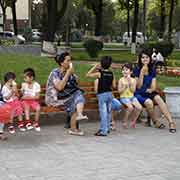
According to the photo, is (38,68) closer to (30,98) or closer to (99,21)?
(30,98)

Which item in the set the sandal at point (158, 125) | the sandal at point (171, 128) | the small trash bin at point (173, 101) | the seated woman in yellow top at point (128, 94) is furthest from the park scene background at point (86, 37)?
the sandal at point (171, 128)

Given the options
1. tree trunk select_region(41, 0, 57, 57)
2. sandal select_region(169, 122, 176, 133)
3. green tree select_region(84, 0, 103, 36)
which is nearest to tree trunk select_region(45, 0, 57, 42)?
tree trunk select_region(41, 0, 57, 57)

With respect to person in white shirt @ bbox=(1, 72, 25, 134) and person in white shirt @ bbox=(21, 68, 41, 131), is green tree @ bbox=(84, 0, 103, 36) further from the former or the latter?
person in white shirt @ bbox=(1, 72, 25, 134)

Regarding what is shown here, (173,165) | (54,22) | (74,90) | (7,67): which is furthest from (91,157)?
(54,22)

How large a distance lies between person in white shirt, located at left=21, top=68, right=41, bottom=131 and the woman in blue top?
6.24 ft

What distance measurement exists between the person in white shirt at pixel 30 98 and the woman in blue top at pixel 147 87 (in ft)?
6.24

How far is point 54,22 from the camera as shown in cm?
3155

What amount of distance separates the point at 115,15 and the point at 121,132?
261 feet

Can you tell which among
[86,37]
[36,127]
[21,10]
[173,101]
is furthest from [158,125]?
[21,10]

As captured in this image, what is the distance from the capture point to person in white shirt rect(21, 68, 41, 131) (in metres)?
8.72

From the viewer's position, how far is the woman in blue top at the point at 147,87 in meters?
9.58

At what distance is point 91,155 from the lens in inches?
295

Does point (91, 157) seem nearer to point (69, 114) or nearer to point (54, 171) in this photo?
point (54, 171)

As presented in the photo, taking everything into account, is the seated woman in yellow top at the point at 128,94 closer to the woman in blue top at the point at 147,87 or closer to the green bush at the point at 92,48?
the woman in blue top at the point at 147,87
